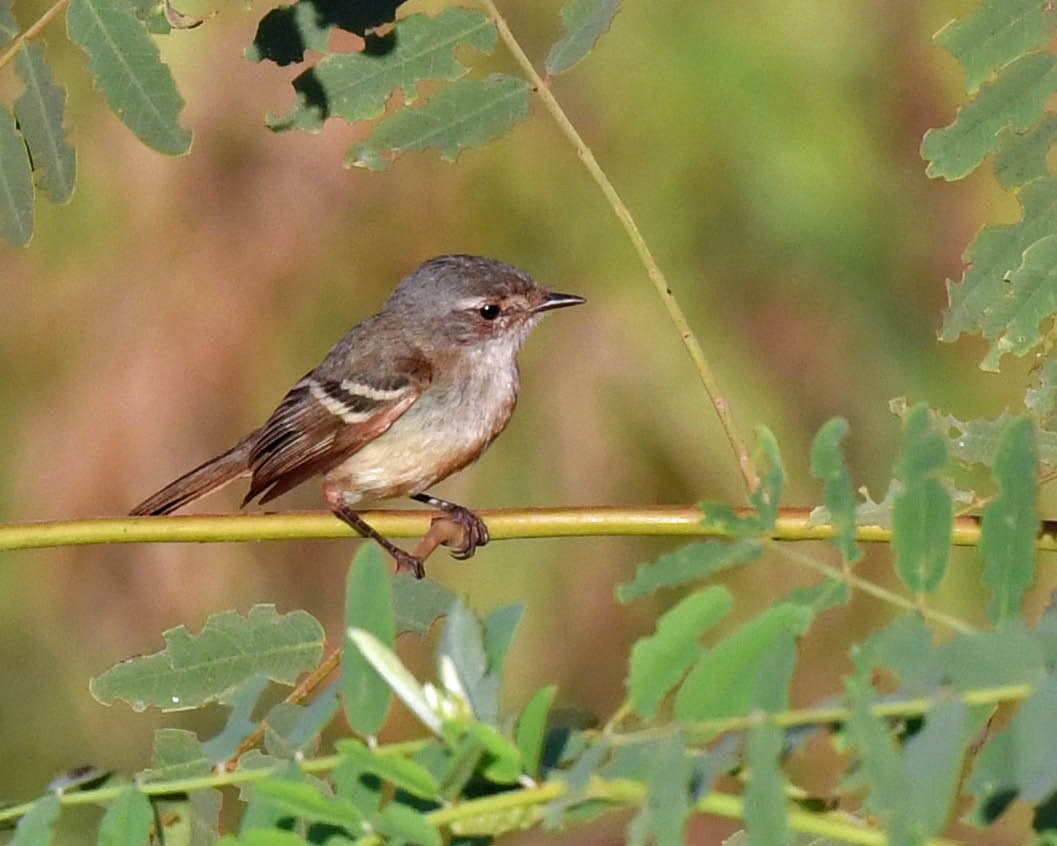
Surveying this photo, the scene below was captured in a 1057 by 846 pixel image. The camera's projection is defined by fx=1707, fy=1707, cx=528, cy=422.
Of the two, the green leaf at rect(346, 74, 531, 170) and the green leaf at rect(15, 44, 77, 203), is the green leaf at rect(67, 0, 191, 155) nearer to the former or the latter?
the green leaf at rect(15, 44, 77, 203)

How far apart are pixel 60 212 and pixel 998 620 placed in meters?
5.21

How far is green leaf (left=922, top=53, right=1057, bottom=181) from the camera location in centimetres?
292

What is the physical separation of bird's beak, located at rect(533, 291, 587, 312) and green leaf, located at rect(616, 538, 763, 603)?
3677mm

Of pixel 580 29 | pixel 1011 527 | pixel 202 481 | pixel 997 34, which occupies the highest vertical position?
pixel 1011 527

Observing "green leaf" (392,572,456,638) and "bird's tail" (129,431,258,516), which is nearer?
"green leaf" (392,572,456,638)

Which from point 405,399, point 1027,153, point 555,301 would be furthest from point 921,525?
point 555,301

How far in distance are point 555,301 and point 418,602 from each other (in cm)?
276

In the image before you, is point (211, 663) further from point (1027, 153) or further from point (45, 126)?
point (1027, 153)

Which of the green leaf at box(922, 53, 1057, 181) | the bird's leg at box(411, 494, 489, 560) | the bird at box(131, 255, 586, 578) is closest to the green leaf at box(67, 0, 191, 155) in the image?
the bird's leg at box(411, 494, 489, 560)

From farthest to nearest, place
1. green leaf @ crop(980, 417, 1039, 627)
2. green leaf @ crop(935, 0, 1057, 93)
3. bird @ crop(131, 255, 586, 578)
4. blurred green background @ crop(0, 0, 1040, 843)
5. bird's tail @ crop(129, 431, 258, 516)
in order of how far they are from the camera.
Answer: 1. blurred green background @ crop(0, 0, 1040, 843)
2. bird's tail @ crop(129, 431, 258, 516)
3. bird @ crop(131, 255, 586, 578)
4. green leaf @ crop(935, 0, 1057, 93)
5. green leaf @ crop(980, 417, 1039, 627)

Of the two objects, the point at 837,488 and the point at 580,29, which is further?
the point at 580,29

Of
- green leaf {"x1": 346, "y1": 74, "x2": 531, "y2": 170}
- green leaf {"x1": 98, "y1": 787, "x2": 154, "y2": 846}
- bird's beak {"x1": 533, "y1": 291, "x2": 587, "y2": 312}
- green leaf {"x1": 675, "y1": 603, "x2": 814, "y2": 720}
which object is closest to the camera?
green leaf {"x1": 675, "y1": 603, "x2": 814, "y2": 720}

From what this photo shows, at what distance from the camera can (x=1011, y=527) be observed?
173 centimetres

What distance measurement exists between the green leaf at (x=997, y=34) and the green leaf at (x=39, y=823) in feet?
6.30
